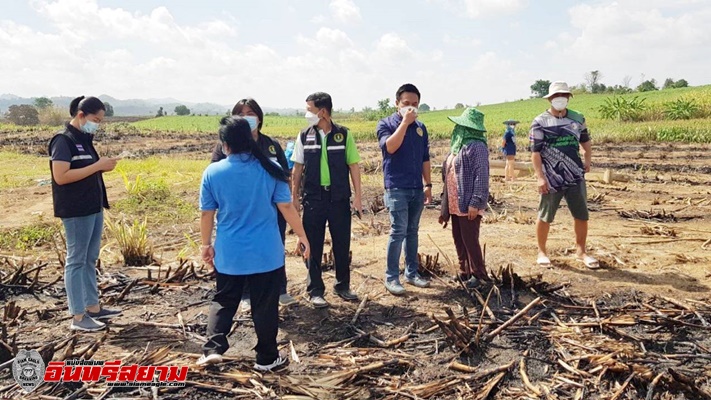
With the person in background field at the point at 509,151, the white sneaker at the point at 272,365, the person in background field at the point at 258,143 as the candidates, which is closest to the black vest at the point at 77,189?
the person in background field at the point at 258,143


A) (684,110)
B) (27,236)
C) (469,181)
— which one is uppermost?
(684,110)

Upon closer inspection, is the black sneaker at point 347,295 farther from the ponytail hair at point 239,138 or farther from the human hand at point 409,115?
the ponytail hair at point 239,138

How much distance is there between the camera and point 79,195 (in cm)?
386

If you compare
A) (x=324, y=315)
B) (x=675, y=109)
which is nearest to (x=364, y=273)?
(x=324, y=315)

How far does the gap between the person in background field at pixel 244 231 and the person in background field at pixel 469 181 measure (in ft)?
5.80

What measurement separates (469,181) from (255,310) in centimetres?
220

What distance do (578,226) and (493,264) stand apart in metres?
0.94

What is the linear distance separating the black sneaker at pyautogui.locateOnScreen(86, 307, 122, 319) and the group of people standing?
1 cm

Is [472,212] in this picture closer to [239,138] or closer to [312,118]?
[312,118]

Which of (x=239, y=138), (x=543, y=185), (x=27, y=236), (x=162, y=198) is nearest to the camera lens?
(x=239, y=138)

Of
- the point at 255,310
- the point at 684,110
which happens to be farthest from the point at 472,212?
the point at 684,110

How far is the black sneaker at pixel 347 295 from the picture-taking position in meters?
4.52

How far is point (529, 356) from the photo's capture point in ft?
11.3

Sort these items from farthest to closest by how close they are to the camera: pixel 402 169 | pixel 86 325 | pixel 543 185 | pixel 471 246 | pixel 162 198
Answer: pixel 162 198 < pixel 543 185 < pixel 471 246 < pixel 402 169 < pixel 86 325
